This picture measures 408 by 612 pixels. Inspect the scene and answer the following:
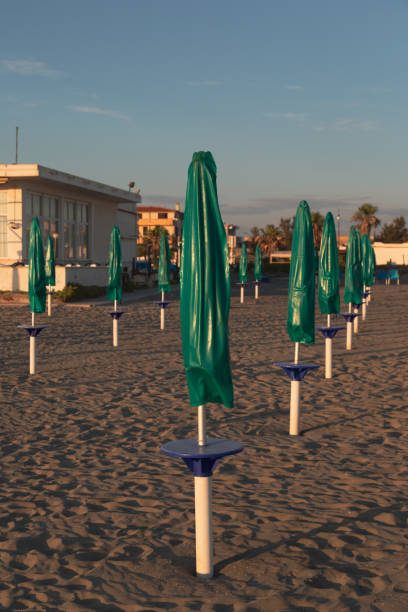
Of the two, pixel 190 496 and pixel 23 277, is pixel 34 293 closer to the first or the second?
pixel 190 496

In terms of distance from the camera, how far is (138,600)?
13.1 feet

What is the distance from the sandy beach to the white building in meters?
22.5

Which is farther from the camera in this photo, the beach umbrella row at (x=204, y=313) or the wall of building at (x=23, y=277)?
the wall of building at (x=23, y=277)

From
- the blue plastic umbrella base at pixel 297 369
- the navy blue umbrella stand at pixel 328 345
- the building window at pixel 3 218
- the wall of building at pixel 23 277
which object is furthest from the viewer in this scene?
the building window at pixel 3 218

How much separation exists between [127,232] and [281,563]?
48.0m

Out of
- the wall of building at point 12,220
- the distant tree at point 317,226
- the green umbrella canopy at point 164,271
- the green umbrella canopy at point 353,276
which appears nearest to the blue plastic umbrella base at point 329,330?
the green umbrella canopy at point 353,276

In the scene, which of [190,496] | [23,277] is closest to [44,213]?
[23,277]

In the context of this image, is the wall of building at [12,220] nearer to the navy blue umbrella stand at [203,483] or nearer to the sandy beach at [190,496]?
the sandy beach at [190,496]

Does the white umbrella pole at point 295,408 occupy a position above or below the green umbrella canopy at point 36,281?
below

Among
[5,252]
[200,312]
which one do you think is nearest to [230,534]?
[200,312]

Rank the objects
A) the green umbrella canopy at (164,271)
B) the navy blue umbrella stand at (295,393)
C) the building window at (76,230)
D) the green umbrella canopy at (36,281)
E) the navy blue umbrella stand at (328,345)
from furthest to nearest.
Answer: the building window at (76,230), the green umbrella canopy at (164,271), the green umbrella canopy at (36,281), the navy blue umbrella stand at (328,345), the navy blue umbrella stand at (295,393)

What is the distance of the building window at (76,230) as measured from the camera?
131 feet

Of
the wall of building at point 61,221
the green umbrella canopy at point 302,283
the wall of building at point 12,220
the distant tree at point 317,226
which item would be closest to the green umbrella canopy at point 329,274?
the green umbrella canopy at point 302,283

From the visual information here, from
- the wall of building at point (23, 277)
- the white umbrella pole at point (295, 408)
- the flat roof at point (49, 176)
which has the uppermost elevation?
the flat roof at point (49, 176)
